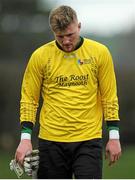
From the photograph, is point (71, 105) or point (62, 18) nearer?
point (62, 18)

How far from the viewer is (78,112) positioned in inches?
264

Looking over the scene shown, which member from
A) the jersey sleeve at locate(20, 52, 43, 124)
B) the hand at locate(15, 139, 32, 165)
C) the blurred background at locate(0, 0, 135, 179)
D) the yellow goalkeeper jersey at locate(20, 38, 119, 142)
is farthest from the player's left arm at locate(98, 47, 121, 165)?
the blurred background at locate(0, 0, 135, 179)

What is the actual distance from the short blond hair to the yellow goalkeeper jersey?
12.0 inches

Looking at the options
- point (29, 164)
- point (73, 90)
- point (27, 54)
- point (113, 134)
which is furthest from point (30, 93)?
point (27, 54)

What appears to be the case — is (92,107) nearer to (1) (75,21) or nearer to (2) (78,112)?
(2) (78,112)

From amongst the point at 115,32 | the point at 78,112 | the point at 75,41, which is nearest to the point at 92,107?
the point at 78,112

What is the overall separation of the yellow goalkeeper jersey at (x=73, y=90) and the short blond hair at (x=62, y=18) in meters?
0.31

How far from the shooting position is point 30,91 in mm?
6875

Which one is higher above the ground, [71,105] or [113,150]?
[71,105]

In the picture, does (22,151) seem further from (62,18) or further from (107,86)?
(62,18)

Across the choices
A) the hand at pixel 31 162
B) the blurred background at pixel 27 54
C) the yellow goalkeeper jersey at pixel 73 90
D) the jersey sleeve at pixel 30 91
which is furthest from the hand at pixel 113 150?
the blurred background at pixel 27 54

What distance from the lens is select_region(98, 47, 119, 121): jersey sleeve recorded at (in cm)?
678

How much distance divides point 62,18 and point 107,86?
735 mm

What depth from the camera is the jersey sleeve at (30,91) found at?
6.83 meters
